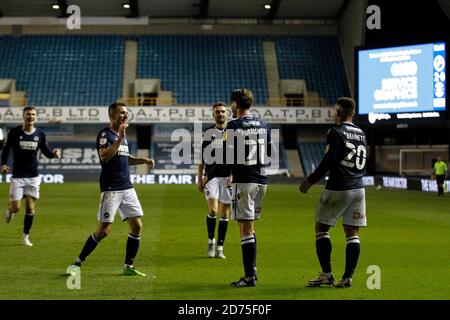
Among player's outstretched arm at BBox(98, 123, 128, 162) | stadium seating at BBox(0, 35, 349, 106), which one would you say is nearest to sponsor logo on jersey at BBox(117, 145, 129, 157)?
player's outstretched arm at BBox(98, 123, 128, 162)

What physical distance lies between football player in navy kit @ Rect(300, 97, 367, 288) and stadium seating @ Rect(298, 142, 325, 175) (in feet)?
136

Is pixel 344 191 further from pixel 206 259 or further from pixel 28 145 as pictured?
pixel 28 145

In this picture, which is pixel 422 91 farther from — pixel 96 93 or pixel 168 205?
pixel 96 93

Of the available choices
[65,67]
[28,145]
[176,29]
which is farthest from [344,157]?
[176,29]

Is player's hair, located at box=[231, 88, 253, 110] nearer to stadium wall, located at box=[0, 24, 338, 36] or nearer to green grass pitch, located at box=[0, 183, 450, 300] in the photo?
green grass pitch, located at box=[0, 183, 450, 300]

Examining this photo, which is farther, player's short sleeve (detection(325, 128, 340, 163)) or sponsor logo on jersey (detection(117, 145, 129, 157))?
sponsor logo on jersey (detection(117, 145, 129, 157))

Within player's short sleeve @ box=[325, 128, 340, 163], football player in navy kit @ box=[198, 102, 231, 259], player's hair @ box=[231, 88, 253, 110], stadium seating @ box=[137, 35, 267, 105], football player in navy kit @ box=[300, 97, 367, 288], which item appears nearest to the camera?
player's short sleeve @ box=[325, 128, 340, 163]

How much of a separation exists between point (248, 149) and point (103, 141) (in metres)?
1.91

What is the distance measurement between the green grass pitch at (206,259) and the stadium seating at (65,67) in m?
32.6

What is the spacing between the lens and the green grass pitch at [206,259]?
853 cm

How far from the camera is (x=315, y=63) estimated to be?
56031 mm

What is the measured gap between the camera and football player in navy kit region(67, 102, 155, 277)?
9500mm

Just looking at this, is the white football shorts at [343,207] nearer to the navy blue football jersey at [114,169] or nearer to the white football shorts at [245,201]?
the white football shorts at [245,201]

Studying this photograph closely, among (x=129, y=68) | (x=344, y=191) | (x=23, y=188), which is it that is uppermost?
(x=129, y=68)
